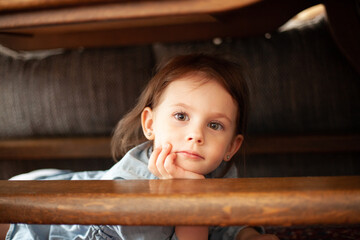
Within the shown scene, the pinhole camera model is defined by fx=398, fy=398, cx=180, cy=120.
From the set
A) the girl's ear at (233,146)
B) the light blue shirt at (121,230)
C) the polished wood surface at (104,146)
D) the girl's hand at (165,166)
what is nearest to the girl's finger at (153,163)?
the girl's hand at (165,166)

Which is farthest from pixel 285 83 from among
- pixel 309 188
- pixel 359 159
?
pixel 309 188

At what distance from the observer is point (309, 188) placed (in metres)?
0.49

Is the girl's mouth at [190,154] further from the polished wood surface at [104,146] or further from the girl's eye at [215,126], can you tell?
the polished wood surface at [104,146]

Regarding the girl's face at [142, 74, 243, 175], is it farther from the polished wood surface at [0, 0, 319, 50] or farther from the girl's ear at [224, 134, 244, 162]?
the polished wood surface at [0, 0, 319, 50]

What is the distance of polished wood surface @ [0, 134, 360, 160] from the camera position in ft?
3.87

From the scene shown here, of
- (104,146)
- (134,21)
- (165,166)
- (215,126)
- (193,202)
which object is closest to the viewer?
(193,202)

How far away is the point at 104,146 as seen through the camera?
127 cm

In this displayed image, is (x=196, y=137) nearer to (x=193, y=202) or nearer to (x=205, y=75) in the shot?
(x=205, y=75)

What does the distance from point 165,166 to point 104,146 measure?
0.58 meters

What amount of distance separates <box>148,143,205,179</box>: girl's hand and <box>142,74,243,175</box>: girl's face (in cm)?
2

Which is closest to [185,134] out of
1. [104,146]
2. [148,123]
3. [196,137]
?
[196,137]

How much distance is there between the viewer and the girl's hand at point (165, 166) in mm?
741

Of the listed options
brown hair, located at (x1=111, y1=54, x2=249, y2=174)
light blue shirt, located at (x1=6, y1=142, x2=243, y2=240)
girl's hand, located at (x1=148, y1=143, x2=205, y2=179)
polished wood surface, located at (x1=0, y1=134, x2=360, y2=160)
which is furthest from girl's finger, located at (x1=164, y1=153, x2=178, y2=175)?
polished wood surface, located at (x1=0, y1=134, x2=360, y2=160)

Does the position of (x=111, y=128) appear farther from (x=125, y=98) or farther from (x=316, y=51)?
(x=316, y=51)
